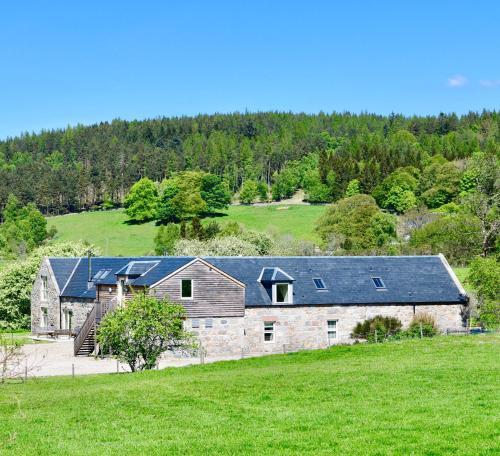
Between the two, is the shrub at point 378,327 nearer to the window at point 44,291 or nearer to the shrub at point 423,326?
the shrub at point 423,326

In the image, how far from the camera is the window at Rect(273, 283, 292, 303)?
48938 millimetres

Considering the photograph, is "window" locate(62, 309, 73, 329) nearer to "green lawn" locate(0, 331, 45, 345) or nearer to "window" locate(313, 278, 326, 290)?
"green lawn" locate(0, 331, 45, 345)

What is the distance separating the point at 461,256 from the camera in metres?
91.4

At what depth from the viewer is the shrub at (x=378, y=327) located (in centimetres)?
4862

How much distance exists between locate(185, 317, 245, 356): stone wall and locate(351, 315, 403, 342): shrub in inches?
286

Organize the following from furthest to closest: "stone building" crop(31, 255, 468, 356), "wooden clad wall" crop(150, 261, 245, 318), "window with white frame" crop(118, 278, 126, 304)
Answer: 1. "window with white frame" crop(118, 278, 126, 304)
2. "stone building" crop(31, 255, 468, 356)
3. "wooden clad wall" crop(150, 261, 245, 318)

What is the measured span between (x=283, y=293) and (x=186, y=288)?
625cm

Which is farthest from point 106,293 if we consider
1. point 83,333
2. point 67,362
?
point 67,362

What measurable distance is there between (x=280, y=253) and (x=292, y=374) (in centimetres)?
6814

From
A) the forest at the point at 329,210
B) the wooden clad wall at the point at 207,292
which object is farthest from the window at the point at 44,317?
the wooden clad wall at the point at 207,292

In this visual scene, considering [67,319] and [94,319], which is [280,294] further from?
[67,319]

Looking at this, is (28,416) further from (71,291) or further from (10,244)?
(10,244)

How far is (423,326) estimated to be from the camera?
48656 mm

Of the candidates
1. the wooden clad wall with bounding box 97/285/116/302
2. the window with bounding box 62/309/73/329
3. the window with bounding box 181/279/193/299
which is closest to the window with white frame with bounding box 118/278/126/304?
the wooden clad wall with bounding box 97/285/116/302
